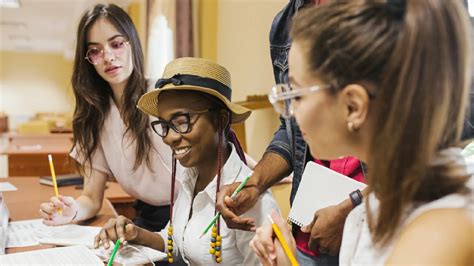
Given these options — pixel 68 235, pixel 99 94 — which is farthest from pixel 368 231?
pixel 99 94

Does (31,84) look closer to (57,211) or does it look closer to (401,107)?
(57,211)

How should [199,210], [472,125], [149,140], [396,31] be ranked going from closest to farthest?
[396,31] < [472,125] < [199,210] < [149,140]

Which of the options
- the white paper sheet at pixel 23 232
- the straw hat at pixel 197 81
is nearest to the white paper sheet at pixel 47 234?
the white paper sheet at pixel 23 232

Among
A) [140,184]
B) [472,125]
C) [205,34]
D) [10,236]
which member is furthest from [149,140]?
[205,34]

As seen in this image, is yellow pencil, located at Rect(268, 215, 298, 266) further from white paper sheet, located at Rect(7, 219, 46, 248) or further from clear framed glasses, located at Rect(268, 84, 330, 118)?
white paper sheet, located at Rect(7, 219, 46, 248)

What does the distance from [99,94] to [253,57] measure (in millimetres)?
802

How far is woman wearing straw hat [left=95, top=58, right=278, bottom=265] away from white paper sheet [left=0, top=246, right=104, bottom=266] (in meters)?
0.07

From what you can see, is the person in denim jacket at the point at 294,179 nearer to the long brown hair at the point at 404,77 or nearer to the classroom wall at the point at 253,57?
the long brown hair at the point at 404,77

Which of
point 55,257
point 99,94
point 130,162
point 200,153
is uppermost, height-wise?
point 99,94

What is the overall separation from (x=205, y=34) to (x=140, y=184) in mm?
1916

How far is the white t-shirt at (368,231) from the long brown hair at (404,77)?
13mm

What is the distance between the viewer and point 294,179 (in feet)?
3.95

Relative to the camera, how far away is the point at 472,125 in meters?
0.80

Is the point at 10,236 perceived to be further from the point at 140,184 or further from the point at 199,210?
the point at 199,210
